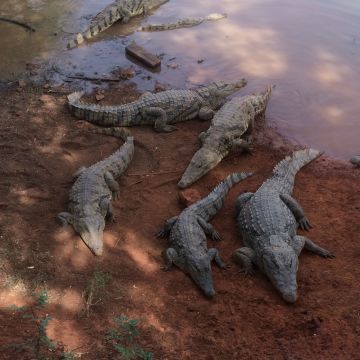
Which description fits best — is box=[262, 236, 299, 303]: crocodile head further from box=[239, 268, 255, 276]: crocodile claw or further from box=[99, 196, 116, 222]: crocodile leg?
box=[99, 196, 116, 222]: crocodile leg

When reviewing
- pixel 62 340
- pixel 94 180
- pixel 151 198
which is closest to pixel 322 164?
pixel 151 198

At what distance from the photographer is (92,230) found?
476 centimetres

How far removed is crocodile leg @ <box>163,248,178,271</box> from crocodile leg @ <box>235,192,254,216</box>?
113cm

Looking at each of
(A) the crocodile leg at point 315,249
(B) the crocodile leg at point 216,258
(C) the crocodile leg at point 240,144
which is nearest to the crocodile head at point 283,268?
(A) the crocodile leg at point 315,249

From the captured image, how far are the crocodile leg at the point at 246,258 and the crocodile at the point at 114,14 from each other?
605 centimetres

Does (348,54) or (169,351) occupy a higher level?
(348,54)

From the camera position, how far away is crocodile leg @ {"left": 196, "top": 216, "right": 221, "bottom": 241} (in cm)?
494

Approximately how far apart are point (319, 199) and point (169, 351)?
3008 millimetres

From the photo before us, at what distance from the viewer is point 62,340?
3.38m

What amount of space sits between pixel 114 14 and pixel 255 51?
3.35m

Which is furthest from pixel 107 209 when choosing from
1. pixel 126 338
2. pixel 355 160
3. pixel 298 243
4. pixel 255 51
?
pixel 255 51

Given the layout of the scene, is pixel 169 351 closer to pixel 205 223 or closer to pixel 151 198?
pixel 205 223

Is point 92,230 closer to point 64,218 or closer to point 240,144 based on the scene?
point 64,218

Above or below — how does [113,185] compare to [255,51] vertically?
below
